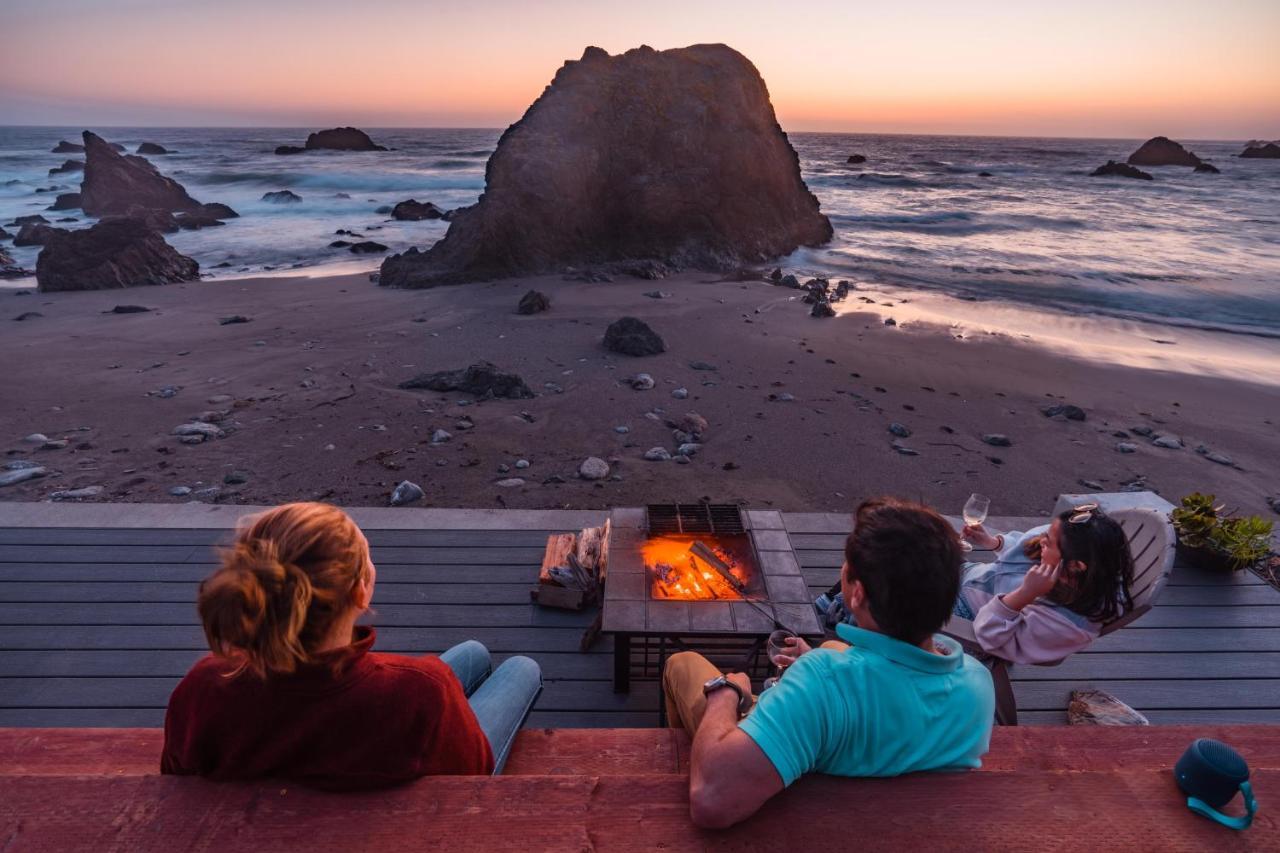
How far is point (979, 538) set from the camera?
Result: 3.86m

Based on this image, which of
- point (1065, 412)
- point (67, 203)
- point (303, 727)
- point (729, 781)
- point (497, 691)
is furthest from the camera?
point (67, 203)

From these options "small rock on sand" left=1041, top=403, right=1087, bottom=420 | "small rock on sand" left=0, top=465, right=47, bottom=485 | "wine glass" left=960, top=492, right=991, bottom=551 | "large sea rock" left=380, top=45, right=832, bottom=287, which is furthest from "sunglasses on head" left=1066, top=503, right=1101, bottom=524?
"large sea rock" left=380, top=45, right=832, bottom=287

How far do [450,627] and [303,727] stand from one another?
93.2 inches

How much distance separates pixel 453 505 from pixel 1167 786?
5.40 m

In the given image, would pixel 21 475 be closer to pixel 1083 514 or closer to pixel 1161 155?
pixel 1083 514

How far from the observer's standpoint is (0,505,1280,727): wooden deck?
3.48 metres

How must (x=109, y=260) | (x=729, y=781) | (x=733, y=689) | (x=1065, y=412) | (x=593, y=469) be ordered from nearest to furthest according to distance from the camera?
1. (x=729, y=781)
2. (x=733, y=689)
3. (x=593, y=469)
4. (x=1065, y=412)
5. (x=109, y=260)

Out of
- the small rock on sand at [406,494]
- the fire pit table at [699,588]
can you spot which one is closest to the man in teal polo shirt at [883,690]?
the fire pit table at [699,588]

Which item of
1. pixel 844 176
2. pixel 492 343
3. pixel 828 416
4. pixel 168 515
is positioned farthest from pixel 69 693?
pixel 844 176

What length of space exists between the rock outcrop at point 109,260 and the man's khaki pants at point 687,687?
55.2 feet

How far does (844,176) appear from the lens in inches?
1983

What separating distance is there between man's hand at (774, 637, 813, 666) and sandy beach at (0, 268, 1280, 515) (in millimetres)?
3896

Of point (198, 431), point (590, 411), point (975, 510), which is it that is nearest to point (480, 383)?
point (590, 411)

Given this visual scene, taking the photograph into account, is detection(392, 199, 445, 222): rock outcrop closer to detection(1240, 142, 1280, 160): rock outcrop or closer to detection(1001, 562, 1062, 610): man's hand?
detection(1001, 562, 1062, 610): man's hand
